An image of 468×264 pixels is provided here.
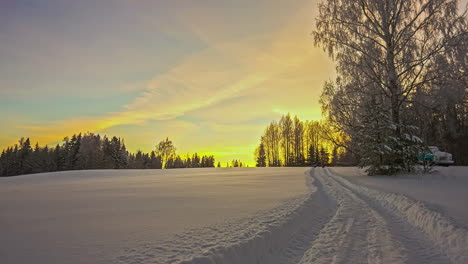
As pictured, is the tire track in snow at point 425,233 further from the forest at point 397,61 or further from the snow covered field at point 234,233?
the forest at point 397,61

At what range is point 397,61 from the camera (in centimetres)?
1320

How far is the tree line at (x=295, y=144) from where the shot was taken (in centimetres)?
5259

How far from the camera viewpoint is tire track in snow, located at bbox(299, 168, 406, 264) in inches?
126

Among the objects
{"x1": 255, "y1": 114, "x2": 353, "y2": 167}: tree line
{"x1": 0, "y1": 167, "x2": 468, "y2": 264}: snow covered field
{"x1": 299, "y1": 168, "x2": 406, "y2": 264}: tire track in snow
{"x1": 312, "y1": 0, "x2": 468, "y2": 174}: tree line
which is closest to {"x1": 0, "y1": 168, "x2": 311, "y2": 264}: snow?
{"x1": 0, "y1": 167, "x2": 468, "y2": 264}: snow covered field

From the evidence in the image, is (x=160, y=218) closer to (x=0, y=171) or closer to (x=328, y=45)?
(x=328, y=45)

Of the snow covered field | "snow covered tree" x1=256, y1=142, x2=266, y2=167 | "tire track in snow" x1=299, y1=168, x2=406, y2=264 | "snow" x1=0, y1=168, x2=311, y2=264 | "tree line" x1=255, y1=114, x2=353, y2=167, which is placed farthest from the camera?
"snow covered tree" x1=256, y1=142, x2=266, y2=167

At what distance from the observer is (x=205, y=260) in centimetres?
274

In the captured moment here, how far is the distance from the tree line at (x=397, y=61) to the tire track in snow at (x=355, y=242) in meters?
9.23

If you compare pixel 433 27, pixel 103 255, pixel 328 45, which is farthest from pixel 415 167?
pixel 103 255

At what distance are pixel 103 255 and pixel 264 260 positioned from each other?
2.16 meters

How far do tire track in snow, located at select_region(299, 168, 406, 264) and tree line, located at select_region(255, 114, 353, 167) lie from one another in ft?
156

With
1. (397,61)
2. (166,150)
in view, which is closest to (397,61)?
(397,61)

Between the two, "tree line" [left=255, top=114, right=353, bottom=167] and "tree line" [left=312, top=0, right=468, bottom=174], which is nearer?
"tree line" [left=312, top=0, right=468, bottom=174]

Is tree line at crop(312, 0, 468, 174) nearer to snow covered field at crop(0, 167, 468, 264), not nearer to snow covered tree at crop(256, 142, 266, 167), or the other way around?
snow covered field at crop(0, 167, 468, 264)
